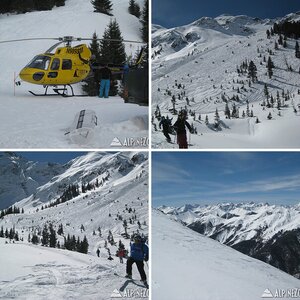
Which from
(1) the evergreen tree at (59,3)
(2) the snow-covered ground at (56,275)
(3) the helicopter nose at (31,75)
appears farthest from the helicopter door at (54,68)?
(1) the evergreen tree at (59,3)

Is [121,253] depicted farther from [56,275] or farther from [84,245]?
[56,275]

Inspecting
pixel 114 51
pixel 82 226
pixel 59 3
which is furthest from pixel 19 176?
pixel 59 3

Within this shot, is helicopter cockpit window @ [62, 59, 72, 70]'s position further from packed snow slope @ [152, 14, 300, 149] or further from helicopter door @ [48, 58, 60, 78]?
packed snow slope @ [152, 14, 300, 149]

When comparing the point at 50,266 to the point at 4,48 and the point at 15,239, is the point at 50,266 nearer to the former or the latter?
the point at 15,239

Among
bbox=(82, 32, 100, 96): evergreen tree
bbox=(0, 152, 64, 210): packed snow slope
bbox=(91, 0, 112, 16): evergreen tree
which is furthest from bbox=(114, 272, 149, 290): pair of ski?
bbox=(91, 0, 112, 16): evergreen tree

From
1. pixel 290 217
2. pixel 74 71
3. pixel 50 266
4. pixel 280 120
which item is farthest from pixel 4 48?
pixel 290 217

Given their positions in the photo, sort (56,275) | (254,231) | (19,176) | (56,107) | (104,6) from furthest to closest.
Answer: (104,6)
(254,231)
(56,107)
(19,176)
(56,275)

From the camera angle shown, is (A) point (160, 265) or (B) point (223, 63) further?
(B) point (223, 63)
